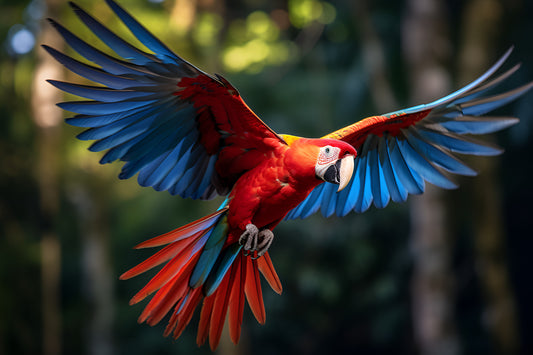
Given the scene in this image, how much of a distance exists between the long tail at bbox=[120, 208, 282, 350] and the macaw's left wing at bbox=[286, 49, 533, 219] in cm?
28

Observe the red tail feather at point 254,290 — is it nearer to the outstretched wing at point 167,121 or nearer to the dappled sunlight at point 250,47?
the outstretched wing at point 167,121

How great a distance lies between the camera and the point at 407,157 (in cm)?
158

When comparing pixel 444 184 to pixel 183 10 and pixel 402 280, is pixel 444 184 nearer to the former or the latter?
pixel 183 10

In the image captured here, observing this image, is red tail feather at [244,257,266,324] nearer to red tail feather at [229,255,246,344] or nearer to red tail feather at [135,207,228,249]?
red tail feather at [229,255,246,344]

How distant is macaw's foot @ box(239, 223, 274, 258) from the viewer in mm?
1167

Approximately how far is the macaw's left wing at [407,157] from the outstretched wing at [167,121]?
0.31 meters

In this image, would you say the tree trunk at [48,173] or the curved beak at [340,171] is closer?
the curved beak at [340,171]

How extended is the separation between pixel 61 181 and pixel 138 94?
15.4ft

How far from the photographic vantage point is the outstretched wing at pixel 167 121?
104 centimetres

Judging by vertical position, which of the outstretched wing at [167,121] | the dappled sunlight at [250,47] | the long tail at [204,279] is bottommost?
the long tail at [204,279]

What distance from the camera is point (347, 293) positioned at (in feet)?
20.3

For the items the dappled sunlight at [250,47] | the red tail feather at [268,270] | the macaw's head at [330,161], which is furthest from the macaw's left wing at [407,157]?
the dappled sunlight at [250,47]

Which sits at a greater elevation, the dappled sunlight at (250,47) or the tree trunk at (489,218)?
the dappled sunlight at (250,47)

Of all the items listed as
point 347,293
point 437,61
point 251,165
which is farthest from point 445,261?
point 251,165
